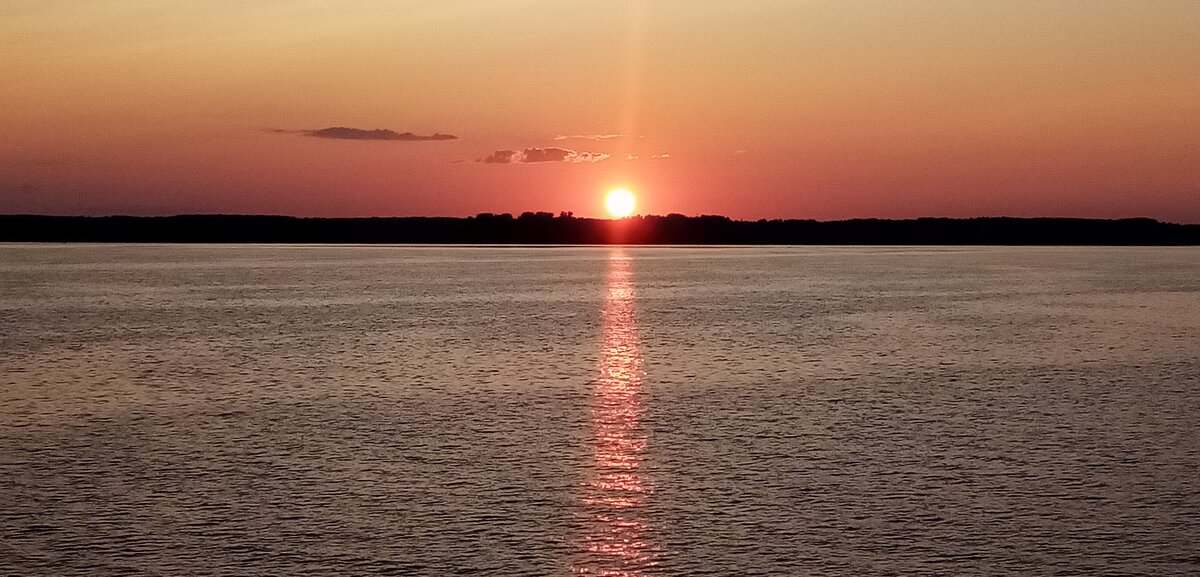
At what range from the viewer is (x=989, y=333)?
104 ft

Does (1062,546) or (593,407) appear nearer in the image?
(1062,546)

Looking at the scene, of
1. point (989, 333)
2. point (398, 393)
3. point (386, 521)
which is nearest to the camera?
point (386, 521)

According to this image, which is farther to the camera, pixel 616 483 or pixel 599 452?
pixel 599 452

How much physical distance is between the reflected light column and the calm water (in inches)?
1.9

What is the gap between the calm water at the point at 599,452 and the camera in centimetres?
1005

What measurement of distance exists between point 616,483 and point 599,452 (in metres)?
1.80

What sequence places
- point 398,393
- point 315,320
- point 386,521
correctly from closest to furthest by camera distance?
1. point 386,521
2. point 398,393
3. point 315,320

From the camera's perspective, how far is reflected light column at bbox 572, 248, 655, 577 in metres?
9.81

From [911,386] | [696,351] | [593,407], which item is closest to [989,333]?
[696,351]

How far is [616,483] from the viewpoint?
41.4ft

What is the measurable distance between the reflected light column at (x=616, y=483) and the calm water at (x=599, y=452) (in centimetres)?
5

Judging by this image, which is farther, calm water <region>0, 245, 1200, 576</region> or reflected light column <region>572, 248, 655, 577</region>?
calm water <region>0, 245, 1200, 576</region>

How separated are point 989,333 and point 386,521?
23.1m

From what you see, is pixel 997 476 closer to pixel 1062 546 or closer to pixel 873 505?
pixel 873 505
